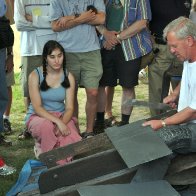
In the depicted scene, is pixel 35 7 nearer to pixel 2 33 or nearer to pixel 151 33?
pixel 2 33

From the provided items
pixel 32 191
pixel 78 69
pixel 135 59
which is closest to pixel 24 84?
pixel 78 69

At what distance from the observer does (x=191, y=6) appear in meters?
5.75

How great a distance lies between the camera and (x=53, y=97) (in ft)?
16.8

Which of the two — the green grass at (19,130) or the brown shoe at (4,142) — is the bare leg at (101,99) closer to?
the green grass at (19,130)

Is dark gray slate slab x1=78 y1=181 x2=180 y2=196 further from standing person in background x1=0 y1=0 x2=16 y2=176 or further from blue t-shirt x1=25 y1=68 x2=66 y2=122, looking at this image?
blue t-shirt x1=25 y1=68 x2=66 y2=122

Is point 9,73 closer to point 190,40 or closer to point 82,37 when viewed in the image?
point 82,37

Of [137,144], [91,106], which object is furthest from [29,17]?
[137,144]

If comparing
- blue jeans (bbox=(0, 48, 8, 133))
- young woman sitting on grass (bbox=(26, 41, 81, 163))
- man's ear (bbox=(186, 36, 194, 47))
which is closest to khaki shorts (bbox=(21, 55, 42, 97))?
blue jeans (bbox=(0, 48, 8, 133))

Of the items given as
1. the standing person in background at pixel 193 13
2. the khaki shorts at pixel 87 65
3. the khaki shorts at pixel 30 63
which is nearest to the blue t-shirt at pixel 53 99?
the khaki shorts at pixel 87 65

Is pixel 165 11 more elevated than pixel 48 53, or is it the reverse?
pixel 165 11

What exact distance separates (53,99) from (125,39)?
1.12 meters

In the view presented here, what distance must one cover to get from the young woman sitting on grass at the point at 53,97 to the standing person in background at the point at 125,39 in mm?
676

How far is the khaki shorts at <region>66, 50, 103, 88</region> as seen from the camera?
17.9 ft

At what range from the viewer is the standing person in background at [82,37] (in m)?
5.30
